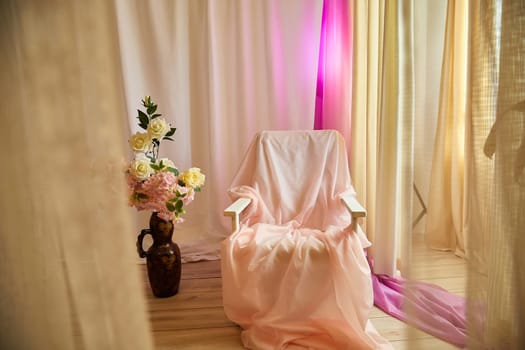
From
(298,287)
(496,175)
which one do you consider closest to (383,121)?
(496,175)

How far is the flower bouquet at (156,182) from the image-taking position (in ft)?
5.43

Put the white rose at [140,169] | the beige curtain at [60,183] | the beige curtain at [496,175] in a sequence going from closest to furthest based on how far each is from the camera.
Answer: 1. the beige curtain at [60,183]
2. the beige curtain at [496,175]
3. the white rose at [140,169]

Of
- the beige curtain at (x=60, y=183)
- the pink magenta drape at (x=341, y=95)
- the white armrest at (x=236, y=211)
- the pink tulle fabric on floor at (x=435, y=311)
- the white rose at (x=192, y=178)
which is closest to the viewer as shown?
the beige curtain at (x=60, y=183)

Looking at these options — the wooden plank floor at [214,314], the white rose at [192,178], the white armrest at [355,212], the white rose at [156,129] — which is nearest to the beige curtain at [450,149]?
the wooden plank floor at [214,314]

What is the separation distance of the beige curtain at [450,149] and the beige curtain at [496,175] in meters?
0.08

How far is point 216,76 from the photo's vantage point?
93.4 inches

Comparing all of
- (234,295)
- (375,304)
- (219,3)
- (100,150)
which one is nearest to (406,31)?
(100,150)

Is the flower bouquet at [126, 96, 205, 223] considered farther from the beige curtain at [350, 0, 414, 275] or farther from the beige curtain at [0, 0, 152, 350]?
the beige curtain at [0, 0, 152, 350]

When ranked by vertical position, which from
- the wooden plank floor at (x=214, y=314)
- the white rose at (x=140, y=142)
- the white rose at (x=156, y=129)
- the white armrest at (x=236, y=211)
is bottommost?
the wooden plank floor at (x=214, y=314)

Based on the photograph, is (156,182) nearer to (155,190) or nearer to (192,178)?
(155,190)

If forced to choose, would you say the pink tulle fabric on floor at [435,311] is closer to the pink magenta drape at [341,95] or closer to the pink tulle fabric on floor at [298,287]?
the pink magenta drape at [341,95]

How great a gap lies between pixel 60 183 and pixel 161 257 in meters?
1.49

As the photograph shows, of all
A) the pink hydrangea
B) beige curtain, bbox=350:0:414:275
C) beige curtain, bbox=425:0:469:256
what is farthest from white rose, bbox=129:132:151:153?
beige curtain, bbox=425:0:469:256

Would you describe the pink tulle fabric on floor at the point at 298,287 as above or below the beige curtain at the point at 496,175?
below
